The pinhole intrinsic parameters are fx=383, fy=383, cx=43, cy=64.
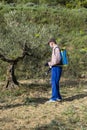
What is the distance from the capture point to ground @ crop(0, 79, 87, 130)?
8.05 metres

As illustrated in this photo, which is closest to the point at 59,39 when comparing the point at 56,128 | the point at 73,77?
the point at 73,77

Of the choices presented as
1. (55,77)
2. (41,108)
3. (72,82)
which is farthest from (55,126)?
A: (72,82)

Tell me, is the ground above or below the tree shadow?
above

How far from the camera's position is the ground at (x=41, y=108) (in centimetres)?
805

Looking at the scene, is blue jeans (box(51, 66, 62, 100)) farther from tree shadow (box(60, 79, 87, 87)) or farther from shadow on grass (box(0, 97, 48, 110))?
tree shadow (box(60, 79, 87, 87))

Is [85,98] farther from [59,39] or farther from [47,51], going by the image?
[59,39]

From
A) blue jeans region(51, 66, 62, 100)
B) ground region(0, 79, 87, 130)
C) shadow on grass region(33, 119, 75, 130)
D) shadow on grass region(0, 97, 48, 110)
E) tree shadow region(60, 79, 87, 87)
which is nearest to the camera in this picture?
shadow on grass region(33, 119, 75, 130)

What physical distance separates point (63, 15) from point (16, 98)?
14162mm

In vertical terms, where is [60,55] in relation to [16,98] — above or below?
above

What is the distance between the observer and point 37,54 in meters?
12.2

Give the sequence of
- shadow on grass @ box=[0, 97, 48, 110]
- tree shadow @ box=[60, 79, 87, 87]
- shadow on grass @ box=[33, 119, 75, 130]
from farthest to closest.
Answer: tree shadow @ box=[60, 79, 87, 87] → shadow on grass @ box=[0, 97, 48, 110] → shadow on grass @ box=[33, 119, 75, 130]

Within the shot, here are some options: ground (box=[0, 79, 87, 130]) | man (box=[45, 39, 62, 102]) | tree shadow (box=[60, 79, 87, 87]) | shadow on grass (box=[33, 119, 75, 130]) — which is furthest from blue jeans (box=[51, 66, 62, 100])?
tree shadow (box=[60, 79, 87, 87])

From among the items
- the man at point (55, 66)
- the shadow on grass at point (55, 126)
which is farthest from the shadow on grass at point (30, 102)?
the shadow on grass at point (55, 126)

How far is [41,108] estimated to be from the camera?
31.2ft
